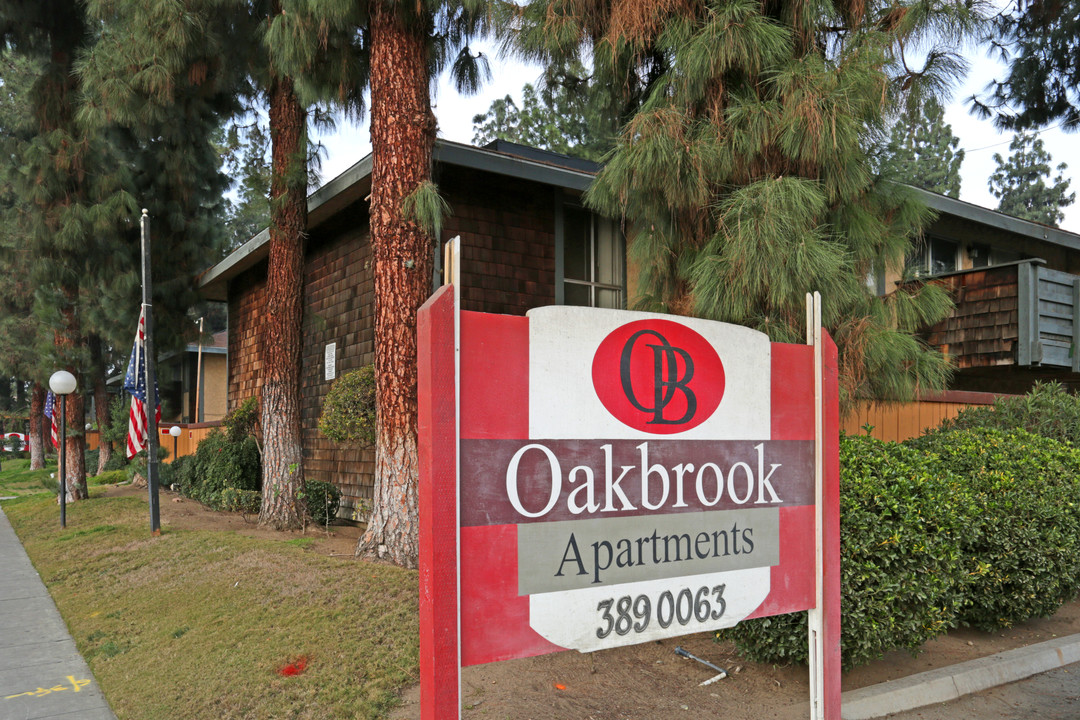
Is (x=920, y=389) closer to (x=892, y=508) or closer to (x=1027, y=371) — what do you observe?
(x=892, y=508)

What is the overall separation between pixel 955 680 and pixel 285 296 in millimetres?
8703

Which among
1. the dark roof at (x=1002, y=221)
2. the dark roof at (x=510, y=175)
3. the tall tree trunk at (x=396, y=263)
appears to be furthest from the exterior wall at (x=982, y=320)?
the tall tree trunk at (x=396, y=263)

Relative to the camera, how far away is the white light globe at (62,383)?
11863 millimetres

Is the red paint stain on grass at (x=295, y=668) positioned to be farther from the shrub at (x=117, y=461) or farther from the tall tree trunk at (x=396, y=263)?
the shrub at (x=117, y=461)

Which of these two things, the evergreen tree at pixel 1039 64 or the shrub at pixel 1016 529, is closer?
the shrub at pixel 1016 529

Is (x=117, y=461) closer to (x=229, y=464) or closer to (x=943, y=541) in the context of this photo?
(x=229, y=464)

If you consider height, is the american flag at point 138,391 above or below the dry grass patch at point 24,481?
above

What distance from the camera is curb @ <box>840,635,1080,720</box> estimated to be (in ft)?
14.1

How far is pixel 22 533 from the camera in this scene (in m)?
12.1

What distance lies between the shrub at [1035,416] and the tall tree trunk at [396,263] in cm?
537

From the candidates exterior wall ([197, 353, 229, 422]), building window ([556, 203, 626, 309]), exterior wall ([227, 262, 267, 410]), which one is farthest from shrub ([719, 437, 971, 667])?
exterior wall ([197, 353, 229, 422])

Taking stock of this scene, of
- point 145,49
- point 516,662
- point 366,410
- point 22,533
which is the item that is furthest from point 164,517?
point 516,662

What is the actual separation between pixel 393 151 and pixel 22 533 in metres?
9.75

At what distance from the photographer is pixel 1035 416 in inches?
297
